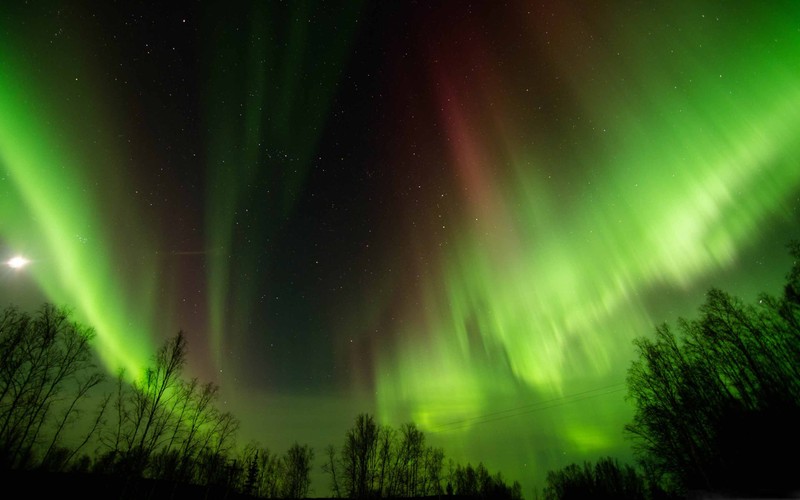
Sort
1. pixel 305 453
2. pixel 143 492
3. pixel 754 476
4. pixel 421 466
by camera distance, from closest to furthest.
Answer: pixel 754 476 < pixel 143 492 < pixel 421 466 < pixel 305 453

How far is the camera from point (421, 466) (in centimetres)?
5566

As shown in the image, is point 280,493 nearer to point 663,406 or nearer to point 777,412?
point 663,406

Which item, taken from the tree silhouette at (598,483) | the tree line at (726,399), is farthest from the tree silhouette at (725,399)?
the tree silhouette at (598,483)

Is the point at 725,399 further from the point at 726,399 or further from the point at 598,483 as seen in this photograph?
the point at 598,483

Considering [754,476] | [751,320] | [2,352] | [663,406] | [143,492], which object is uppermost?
[2,352]

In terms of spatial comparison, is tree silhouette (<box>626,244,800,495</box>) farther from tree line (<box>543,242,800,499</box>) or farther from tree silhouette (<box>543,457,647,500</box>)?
tree silhouette (<box>543,457,647,500</box>)

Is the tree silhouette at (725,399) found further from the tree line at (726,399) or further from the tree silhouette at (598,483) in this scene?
the tree silhouette at (598,483)

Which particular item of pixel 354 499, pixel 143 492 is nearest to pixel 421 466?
pixel 354 499

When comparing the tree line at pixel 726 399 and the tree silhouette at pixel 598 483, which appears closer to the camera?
the tree line at pixel 726 399

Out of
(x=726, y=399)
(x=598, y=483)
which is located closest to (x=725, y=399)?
(x=726, y=399)

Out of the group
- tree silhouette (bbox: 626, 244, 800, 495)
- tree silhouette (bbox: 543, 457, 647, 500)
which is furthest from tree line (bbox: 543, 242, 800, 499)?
tree silhouette (bbox: 543, 457, 647, 500)

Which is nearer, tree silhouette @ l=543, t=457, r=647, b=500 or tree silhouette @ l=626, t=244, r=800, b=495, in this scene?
tree silhouette @ l=626, t=244, r=800, b=495

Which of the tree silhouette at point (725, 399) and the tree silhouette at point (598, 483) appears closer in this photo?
the tree silhouette at point (725, 399)

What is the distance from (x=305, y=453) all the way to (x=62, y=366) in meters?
47.2
